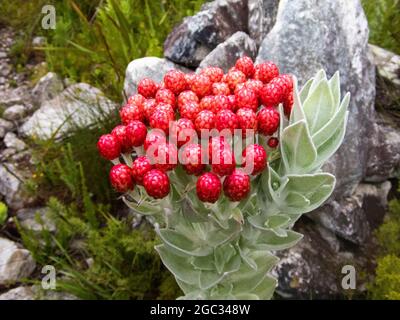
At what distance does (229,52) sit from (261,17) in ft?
1.11

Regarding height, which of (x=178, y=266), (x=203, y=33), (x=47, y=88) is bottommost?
(x=47, y=88)

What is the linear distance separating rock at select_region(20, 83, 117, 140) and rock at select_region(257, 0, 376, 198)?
1.37 meters

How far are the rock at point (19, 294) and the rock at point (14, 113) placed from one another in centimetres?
172

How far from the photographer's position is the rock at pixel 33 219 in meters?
3.50

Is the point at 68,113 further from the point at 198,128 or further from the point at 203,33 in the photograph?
the point at 198,128

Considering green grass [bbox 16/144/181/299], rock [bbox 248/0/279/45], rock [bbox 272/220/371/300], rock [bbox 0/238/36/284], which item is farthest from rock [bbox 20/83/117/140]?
rock [bbox 272/220/371/300]

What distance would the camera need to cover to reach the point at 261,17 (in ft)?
10.4

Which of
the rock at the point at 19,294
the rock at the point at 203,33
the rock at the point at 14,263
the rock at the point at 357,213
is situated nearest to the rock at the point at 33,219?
the rock at the point at 14,263

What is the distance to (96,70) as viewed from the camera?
4.48 m

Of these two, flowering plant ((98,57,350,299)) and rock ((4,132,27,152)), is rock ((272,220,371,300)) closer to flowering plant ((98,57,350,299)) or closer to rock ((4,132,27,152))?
flowering plant ((98,57,350,299))

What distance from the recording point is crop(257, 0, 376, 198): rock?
264 cm

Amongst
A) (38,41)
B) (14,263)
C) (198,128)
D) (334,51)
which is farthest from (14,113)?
(198,128)

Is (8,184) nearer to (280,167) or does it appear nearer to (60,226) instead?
(60,226)

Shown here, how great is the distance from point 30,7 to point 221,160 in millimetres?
4534
